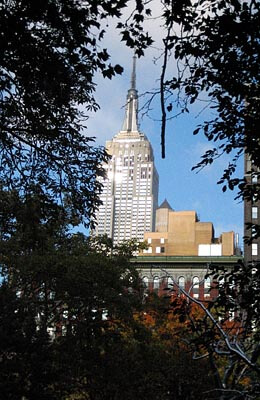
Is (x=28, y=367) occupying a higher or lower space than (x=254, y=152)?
lower

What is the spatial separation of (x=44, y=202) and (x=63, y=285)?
1383 cm

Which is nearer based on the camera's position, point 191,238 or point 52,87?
point 52,87

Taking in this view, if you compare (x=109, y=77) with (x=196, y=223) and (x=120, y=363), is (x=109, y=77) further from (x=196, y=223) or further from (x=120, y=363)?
(x=196, y=223)

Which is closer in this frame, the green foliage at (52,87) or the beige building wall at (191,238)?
the green foliage at (52,87)

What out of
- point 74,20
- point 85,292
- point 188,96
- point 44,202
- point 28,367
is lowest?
point 28,367

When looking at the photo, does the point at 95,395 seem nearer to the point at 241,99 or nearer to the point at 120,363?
the point at 120,363

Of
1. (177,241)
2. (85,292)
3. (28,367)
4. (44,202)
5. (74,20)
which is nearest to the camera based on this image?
(74,20)

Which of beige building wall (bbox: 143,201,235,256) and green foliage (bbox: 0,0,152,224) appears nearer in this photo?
green foliage (bbox: 0,0,152,224)

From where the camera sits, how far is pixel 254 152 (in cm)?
917

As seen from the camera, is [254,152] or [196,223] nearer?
[254,152]

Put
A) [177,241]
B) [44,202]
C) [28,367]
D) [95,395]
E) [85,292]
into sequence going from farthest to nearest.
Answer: [177,241] → [95,395] → [85,292] → [28,367] → [44,202]

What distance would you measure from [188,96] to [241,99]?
0.99 meters

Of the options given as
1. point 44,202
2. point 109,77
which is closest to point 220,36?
point 109,77

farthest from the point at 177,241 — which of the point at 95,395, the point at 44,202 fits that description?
the point at 44,202
